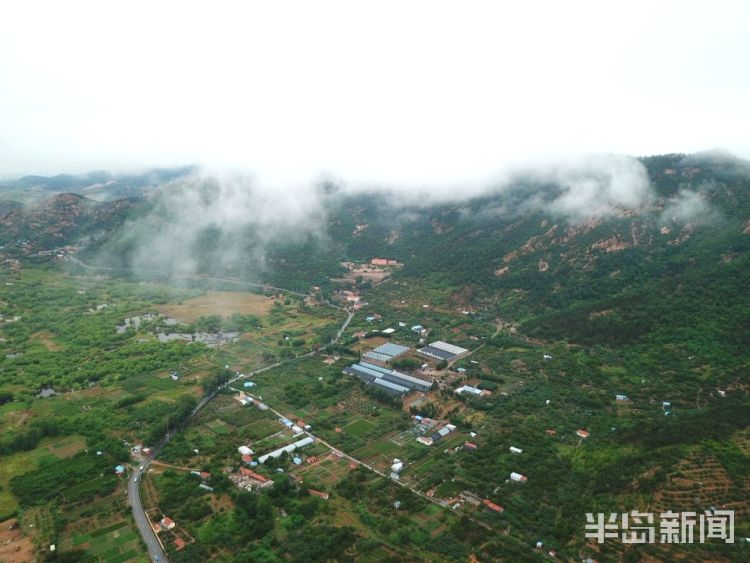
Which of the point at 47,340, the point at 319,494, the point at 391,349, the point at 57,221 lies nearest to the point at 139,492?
the point at 319,494

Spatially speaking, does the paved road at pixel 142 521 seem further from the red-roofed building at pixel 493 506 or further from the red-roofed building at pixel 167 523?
the red-roofed building at pixel 493 506

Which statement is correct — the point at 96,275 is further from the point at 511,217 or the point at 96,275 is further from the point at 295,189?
the point at 511,217

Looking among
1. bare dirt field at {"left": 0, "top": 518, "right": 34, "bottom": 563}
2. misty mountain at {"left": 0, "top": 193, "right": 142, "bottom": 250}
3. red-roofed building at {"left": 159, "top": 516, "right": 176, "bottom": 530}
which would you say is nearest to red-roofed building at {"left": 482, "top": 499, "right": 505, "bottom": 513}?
red-roofed building at {"left": 159, "top": 516, "right": 176, "bottom": 530}

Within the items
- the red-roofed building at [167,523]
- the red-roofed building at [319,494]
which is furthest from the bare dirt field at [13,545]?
the red-roofed building at [319,494]

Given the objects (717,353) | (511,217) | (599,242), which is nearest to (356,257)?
(511,217)

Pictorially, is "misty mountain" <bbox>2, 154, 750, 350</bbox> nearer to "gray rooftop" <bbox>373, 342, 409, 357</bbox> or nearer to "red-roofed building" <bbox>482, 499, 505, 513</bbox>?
"gray rooftop" <bbox>373, 342, 409, 357</bbox>

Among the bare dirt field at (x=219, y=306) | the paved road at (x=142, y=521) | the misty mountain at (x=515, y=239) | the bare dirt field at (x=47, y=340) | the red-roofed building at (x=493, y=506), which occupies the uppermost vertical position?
the misty mountain at (x=515, y=239)

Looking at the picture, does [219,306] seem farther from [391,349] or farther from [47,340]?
[391,349]
